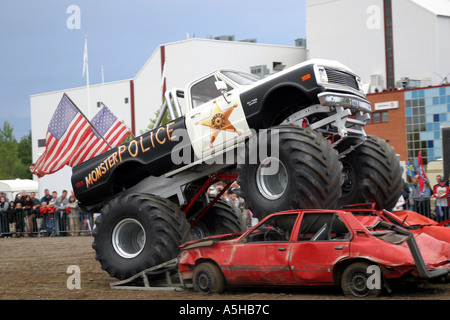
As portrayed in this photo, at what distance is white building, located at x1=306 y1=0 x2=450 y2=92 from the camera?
186 ft

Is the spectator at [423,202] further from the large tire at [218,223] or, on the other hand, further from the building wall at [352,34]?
the building wall at [352,34]

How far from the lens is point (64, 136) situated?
48.2 ft

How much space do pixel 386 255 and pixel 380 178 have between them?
219 centimetres

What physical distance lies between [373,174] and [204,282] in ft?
10.4

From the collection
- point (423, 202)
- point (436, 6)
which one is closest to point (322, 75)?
point (423, 202)

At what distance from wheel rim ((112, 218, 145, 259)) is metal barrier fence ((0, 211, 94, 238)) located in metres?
14.7

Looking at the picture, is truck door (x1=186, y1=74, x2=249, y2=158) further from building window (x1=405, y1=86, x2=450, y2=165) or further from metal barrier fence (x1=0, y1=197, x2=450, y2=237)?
building window (x1=405, y1=86, x2=450, y2=165)

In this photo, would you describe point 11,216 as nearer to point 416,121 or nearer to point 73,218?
point 73,218

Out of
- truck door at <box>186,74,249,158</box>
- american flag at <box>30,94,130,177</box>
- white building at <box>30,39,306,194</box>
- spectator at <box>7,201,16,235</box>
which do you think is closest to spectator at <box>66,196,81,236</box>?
spectator at <box>7,201,16,235</box>

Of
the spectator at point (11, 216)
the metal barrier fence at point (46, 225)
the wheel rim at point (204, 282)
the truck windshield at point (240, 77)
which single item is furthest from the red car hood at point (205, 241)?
the spectator at point (11, 216)
